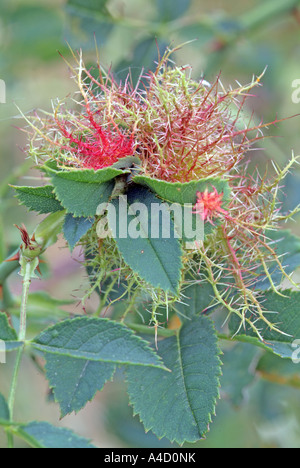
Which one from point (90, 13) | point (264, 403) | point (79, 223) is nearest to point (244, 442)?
point (264, 403)

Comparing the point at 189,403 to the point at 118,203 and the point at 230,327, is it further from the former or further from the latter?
the point at 118,203

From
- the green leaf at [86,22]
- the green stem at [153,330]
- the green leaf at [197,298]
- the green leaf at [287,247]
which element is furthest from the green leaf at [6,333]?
the green leaf at [86,22]

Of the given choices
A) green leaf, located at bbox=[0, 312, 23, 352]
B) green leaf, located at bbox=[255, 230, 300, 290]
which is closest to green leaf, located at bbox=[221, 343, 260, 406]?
green leaf, located at bbox=[255, 230, 300, 290]

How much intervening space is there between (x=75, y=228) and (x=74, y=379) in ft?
1.07

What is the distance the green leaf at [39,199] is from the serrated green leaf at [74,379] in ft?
1.00

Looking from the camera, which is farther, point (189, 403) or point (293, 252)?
point (293, 252)

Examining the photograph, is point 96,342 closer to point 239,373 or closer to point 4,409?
point 4,409

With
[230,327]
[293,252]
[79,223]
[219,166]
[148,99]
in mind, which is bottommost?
[230,327]

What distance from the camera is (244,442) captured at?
2.25 m

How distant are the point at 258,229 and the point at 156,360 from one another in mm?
396

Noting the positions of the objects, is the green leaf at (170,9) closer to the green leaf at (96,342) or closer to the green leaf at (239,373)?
the green leaf at (239,373)

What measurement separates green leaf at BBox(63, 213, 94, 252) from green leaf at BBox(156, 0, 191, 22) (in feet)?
4.22

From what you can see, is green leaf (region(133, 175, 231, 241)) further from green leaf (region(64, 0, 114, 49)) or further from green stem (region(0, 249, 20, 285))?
green leaf (region(64, 0, 114, 49))

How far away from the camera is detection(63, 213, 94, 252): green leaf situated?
0.94 m
